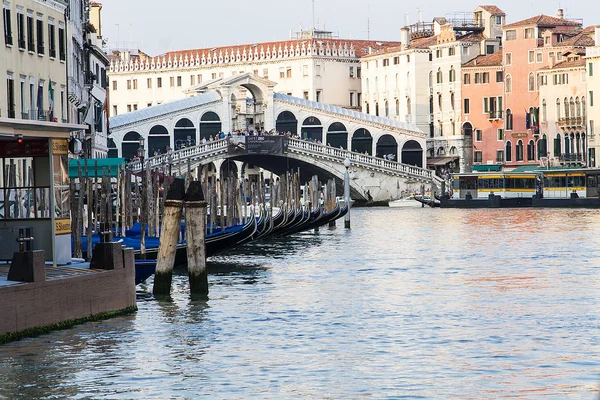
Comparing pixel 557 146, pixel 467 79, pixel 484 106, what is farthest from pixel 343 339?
pixel 467 79

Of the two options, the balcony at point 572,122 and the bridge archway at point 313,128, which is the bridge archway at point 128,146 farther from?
the balcony at point 572,122

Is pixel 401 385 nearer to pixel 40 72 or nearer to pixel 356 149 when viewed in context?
pixel 40 72

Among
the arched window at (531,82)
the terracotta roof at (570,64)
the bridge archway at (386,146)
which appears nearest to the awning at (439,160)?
the bridge archway at (386,146)

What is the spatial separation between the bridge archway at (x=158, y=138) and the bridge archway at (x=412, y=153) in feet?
37.0

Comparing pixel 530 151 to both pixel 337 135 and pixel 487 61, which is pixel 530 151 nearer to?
pixel 487 61

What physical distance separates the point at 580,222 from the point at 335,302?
25.9 meters

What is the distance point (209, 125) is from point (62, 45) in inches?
1531

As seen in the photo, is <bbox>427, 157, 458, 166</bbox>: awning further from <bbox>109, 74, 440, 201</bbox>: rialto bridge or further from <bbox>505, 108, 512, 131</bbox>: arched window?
<bbox>505, 108, 512, 131</bbox>: arched window

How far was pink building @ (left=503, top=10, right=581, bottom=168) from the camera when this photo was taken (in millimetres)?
70188

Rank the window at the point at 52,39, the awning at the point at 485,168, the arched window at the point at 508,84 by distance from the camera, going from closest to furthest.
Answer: the window at the point at 52,39
the awning at the point at 485,168
the arched window at the point at 508,84

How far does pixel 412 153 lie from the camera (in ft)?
247

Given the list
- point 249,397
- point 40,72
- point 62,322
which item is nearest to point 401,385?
point 249,397

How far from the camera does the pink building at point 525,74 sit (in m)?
70.2

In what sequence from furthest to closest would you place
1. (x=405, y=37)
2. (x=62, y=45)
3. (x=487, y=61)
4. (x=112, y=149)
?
(x=405, y=37) < (x=487, y=61) < (x=112, y=149) < (x=62, y=45)
